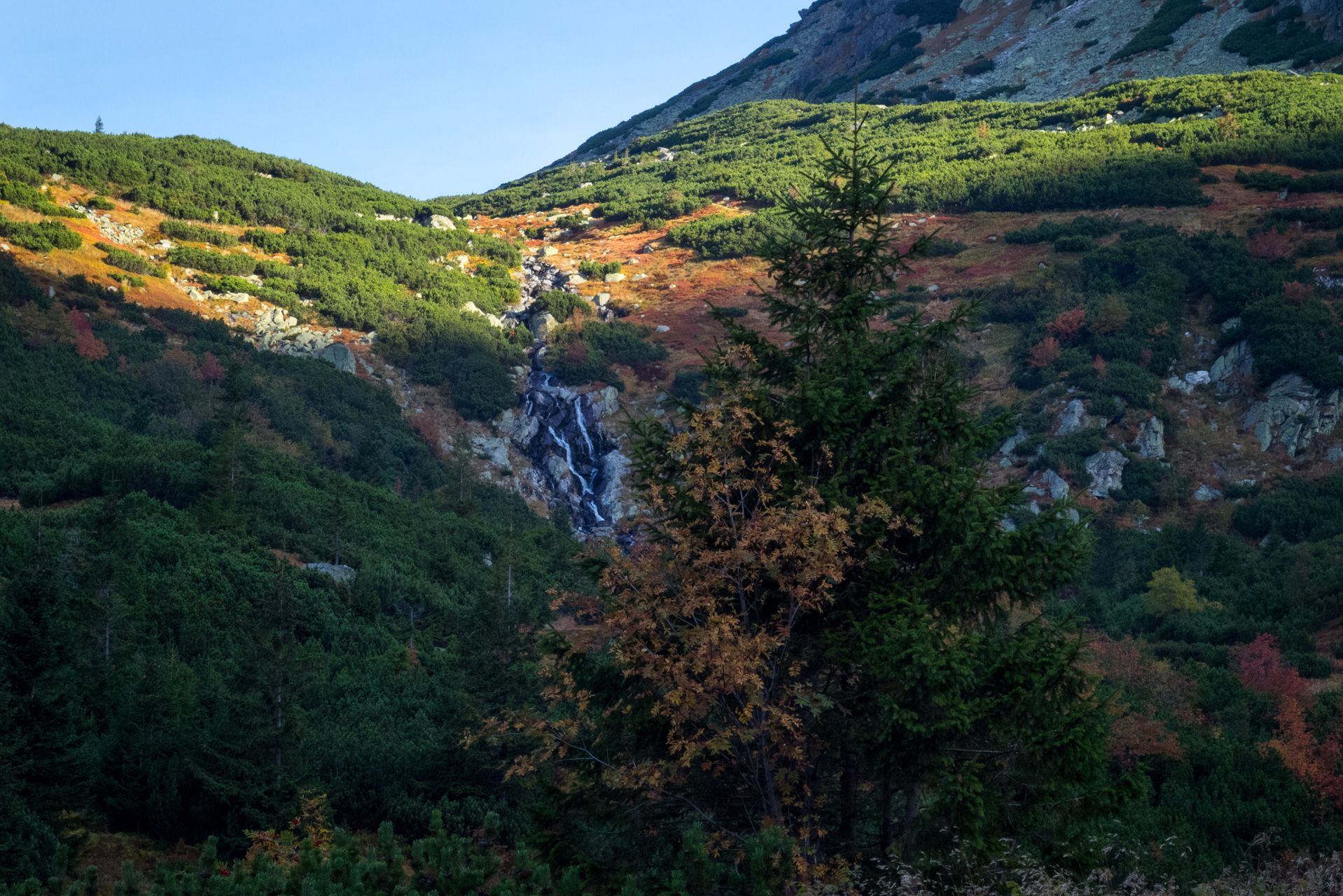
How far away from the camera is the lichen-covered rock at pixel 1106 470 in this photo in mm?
30969

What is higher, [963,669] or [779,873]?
[963,669]

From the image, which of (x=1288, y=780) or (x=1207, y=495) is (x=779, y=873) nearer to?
(x=1288, y=780)

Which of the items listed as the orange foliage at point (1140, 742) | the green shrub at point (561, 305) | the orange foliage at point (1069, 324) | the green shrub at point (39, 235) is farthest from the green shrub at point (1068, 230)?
the green shrub at point (39, 235)

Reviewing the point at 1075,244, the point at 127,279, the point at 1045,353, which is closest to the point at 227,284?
the point at 127,279

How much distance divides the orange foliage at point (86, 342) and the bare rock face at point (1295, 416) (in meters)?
42.7

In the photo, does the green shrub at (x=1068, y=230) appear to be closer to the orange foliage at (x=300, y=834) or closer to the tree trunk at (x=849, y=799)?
the tree trunk at (x=849, y=799)

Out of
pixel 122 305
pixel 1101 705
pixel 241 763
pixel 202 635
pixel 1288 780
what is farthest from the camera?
pixel 122 305

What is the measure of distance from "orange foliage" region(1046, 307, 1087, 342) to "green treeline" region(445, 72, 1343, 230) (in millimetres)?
12745

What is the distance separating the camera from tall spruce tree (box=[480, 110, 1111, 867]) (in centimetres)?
685

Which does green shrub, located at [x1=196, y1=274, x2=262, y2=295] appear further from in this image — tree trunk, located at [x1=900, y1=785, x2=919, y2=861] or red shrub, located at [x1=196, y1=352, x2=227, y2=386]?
tree trunk, located at [x1=900, y1=785, x2=919, y2=861]

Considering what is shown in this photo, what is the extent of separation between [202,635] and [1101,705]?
17176 mm

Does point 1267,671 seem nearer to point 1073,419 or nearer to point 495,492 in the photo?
point 1073,419

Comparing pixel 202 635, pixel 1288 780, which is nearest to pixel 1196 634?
pixel 1288 780

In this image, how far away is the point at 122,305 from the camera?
3653 cm
